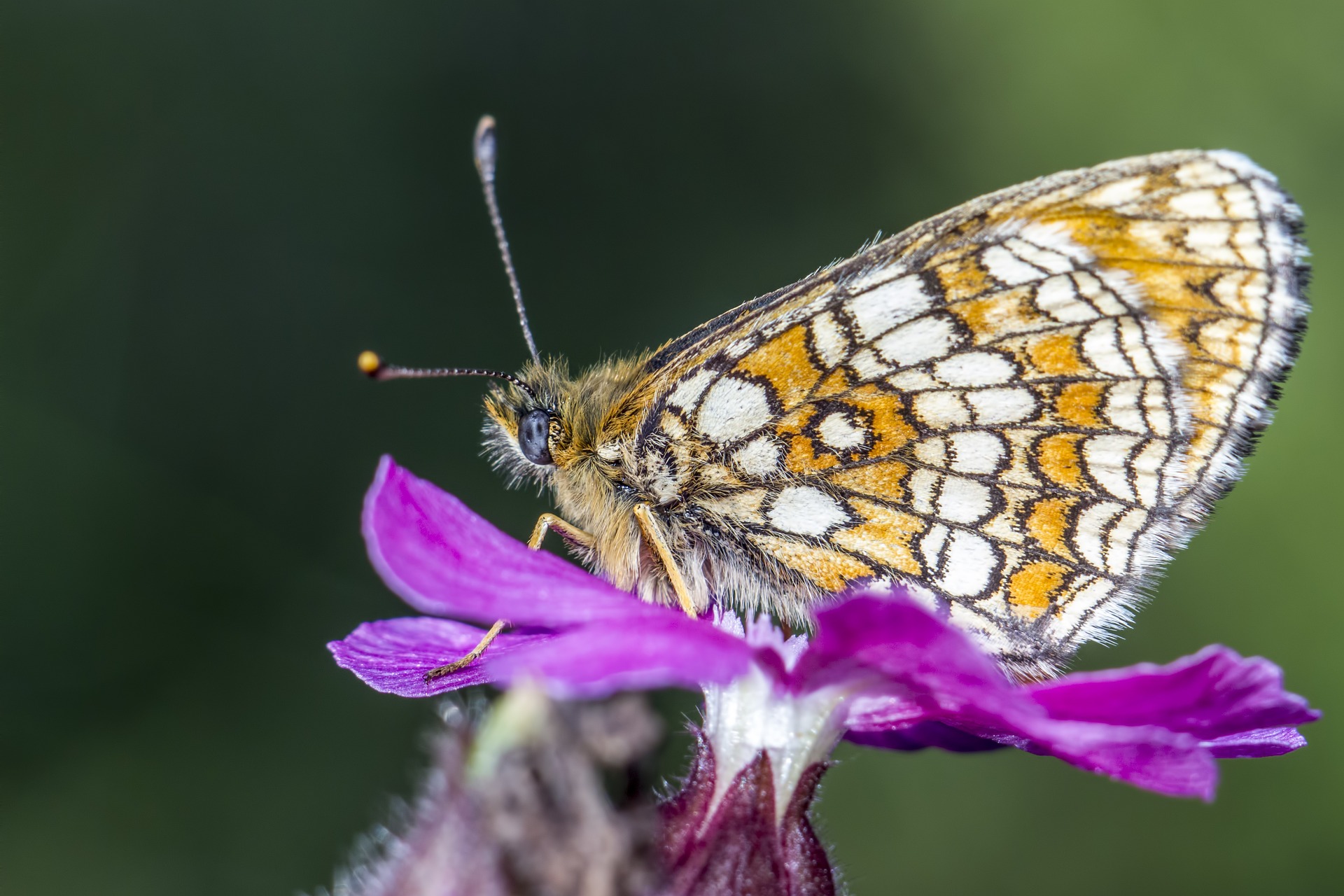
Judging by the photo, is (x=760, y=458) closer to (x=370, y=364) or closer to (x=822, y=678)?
(x=822, y=678)

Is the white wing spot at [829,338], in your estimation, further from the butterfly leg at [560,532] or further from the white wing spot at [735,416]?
the butterfly leg at [560,532]

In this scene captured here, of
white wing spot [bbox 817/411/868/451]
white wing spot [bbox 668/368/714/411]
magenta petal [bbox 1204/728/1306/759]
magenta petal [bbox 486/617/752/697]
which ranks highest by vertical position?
white wing spot [bbox 817/411/868/451]

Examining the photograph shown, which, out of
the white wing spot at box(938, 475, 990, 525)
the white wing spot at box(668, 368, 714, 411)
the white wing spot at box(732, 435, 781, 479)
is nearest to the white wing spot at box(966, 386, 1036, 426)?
the white wing spot at box(938, 475, 990, 525)

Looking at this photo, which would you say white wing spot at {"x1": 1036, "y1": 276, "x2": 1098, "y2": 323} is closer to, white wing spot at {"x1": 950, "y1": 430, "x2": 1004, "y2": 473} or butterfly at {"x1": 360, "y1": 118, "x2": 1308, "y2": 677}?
butterfly at {"x1": 360, "y1": 118, "x2": 1308, "y2": 677}

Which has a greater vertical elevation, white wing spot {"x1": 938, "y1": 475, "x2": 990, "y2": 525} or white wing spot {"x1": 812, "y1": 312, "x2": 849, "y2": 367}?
white wing spot {"x1": 812, "y1": 312, "x2": 849, "y2": 367}

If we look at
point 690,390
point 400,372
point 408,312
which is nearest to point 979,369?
point 690,390

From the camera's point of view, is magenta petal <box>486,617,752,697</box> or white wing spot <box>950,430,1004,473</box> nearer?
magenta petal <box>486,617,752,697</box>

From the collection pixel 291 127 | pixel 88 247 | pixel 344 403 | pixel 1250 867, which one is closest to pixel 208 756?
pixel 344 403

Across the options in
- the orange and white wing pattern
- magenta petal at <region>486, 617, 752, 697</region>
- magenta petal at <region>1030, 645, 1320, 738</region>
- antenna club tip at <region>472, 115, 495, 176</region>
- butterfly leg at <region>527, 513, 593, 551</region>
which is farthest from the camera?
antenna club tip at <region>472, 115, 495, 176</region>
